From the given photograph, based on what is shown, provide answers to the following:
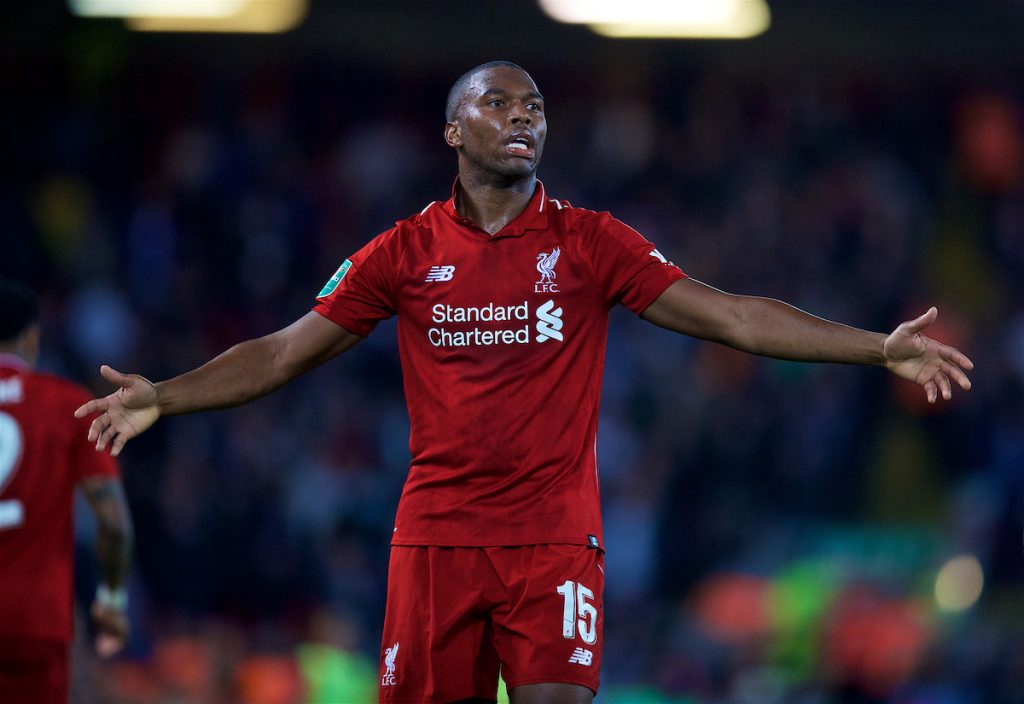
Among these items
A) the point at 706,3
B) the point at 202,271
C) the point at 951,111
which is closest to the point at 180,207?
the point at 202,271

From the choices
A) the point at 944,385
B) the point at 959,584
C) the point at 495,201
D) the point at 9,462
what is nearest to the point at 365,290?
the point at 495,201

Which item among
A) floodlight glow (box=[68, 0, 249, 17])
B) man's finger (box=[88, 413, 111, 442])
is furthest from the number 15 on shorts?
floodlight glow (box=[68, 0, 249, 17])

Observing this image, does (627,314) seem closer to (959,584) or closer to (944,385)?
(959,584)

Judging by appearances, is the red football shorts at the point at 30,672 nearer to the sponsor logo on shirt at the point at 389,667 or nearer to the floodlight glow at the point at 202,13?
the sponsor logo on shirt at the point at 389,667

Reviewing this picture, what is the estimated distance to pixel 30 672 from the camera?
210 inches

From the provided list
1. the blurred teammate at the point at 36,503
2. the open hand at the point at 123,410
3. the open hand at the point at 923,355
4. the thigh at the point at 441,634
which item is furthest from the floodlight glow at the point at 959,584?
the open hand at the point at 123,410

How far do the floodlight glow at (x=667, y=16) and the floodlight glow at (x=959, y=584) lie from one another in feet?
20.4

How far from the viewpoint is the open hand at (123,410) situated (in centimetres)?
451

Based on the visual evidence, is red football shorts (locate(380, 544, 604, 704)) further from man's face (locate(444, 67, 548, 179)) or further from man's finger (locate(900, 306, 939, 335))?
man's face (locate(444, 67, 548, 179))

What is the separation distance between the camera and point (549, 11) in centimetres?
1550

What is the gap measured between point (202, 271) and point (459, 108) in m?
9.36

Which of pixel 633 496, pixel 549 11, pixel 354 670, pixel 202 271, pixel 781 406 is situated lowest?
pixel 354 670

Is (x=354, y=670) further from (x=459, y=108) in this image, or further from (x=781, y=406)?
(x=459, y=108)

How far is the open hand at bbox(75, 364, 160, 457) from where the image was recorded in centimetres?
451
